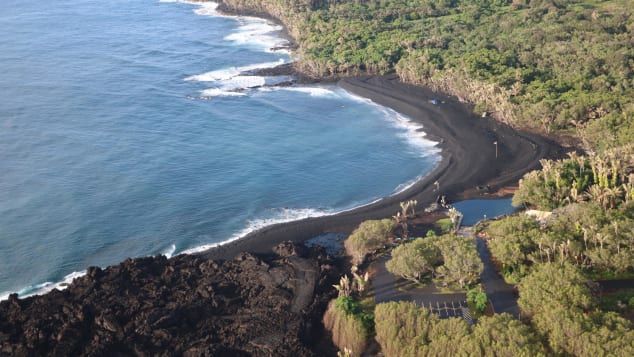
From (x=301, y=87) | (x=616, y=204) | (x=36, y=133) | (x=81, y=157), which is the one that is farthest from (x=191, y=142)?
(x=616, y=204)

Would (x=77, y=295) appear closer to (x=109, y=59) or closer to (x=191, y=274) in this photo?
(x=191, y=274)

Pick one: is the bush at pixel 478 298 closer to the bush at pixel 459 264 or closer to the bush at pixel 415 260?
the bush at pixel 459 264

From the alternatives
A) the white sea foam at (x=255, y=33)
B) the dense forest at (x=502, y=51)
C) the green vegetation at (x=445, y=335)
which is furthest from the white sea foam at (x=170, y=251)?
the white sea foam at (x=255, y=33)

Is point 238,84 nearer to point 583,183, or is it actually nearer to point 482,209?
point 482,209

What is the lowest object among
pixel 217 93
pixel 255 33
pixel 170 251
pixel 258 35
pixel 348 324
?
pixel 170 251

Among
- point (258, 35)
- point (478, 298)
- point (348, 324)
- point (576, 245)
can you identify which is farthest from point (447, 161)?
point (258, 35)

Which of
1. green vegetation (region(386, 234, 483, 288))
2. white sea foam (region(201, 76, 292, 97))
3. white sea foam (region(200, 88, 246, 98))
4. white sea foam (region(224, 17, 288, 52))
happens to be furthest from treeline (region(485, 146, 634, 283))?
white sea foam (region(224, 17, 288, 52))

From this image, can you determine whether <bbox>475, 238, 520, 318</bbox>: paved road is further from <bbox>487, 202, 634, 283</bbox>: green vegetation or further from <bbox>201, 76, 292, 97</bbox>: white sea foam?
<bbox>201, 76, 292, 97</bbox>: white sea foam
